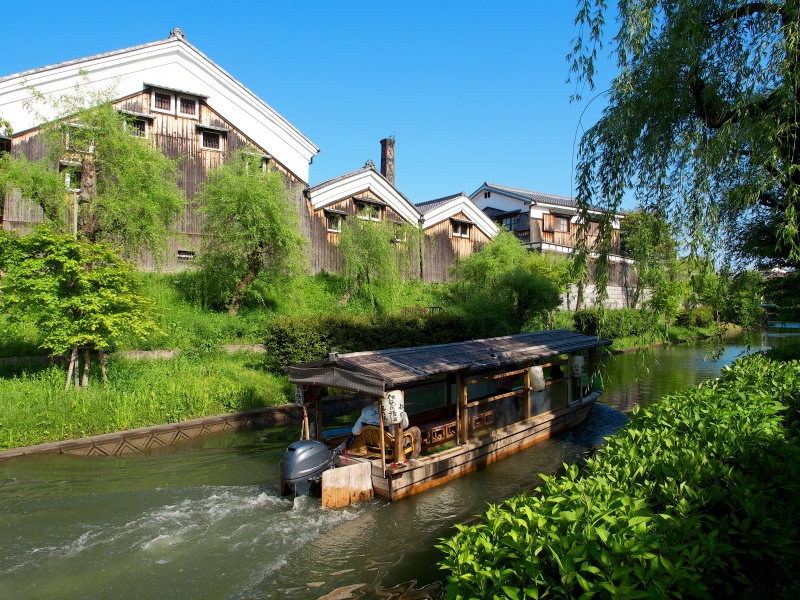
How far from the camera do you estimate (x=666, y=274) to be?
6.75m

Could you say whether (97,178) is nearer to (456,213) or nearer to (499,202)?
(456,213)

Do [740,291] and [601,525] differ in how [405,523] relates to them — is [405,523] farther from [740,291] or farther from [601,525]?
[740,291]

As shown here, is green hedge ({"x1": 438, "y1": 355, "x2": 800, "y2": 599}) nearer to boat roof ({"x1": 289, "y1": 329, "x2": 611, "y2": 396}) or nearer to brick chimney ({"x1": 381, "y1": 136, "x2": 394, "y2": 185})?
boat roof ({"x1": 289, "y1": 329, "x2": 611, "y2": 396})

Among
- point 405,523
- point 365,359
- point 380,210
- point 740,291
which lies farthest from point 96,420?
point 380,210

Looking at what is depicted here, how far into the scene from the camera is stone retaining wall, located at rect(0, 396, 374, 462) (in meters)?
11.0

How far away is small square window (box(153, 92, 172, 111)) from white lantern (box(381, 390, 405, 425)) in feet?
55.8

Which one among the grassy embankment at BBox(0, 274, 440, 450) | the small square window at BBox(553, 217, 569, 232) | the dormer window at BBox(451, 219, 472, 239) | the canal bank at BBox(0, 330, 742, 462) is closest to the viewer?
the canal bank at BBox(0, 330, 742, 462)

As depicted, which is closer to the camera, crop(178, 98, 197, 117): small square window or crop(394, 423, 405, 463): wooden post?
crop(394, 423, 405, 463): wooden post

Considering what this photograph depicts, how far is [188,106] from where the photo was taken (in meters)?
21.6

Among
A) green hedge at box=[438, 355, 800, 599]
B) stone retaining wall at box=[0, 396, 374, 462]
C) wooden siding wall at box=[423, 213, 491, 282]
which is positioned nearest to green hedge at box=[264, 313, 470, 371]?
stone retaining wall at box=[0, 396, 374, 462]

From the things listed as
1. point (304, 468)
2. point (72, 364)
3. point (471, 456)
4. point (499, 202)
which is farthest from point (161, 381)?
point (499, 202)

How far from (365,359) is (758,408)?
20.0ft

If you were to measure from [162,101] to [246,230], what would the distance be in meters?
6.93

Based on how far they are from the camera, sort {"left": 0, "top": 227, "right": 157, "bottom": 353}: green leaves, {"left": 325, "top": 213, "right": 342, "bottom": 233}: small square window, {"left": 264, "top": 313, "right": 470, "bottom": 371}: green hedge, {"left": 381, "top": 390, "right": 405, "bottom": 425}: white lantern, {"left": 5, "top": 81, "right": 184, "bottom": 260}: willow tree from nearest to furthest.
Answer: {"left": 381, "top": 390, "right": 405, "bottom": 425}: white lantern
{"left": 0, "top": 227, "right": 157, "bottom": 353}: green leaves
{"left": 5, "top": 81, "right": 184, "bottom": 260}: willow tree
{"left": 264, "top": 313, "right": 470, "bottom": 371}: green hedge
{"left": 325, "top": 213, "right": 342, "bottom": 233}: small square window
